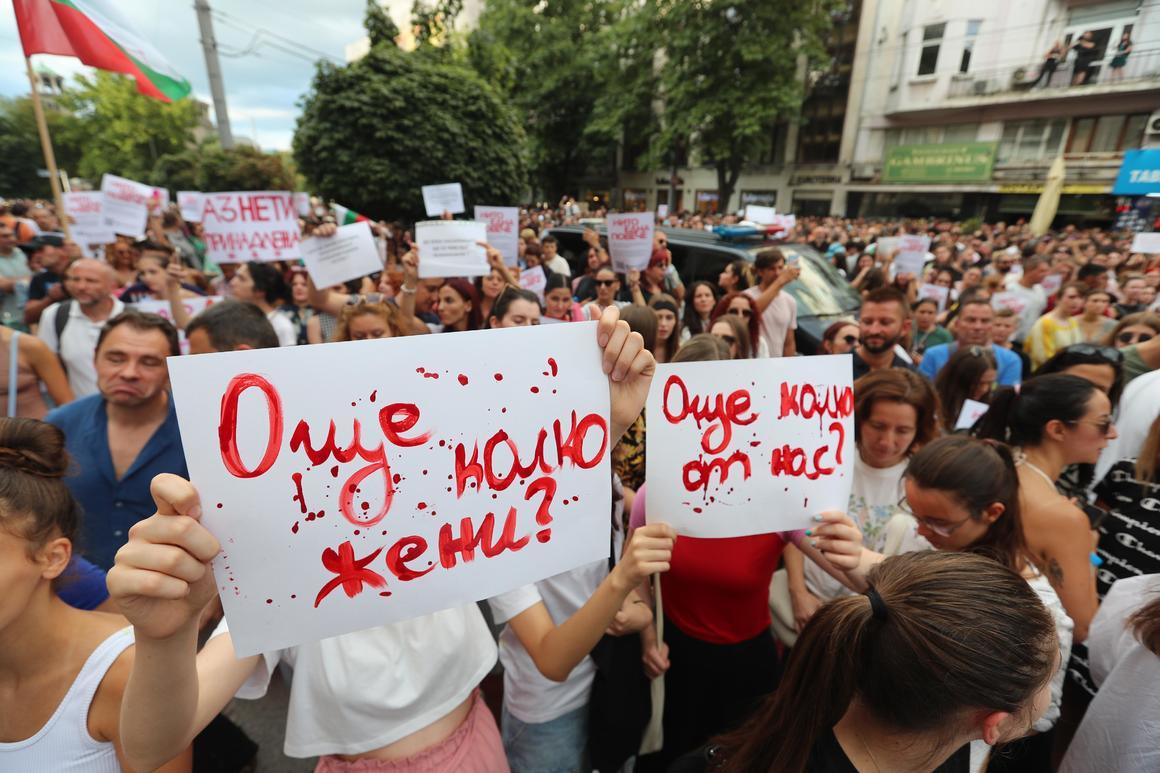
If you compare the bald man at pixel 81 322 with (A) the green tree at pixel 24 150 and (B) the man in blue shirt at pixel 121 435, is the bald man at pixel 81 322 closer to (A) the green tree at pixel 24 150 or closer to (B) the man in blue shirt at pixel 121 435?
(B) the man in blue shirt at pixel 121 435

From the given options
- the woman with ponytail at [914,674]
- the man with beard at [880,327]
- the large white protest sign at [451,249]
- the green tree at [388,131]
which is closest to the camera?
the woman with ponytail at [914,674]

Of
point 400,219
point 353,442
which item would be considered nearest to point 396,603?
point 353,442

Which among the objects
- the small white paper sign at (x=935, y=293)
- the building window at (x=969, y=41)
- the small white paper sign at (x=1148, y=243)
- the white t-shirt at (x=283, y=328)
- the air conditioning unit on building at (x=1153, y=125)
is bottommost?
the white t-shirt at (x=283, y=328)

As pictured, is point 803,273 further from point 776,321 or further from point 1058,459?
point 1058,459

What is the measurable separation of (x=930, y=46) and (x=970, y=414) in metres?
25.7

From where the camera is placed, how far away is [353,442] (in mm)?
899

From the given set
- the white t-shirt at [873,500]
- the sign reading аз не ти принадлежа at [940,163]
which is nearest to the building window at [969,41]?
the sign reading аз не ти принадлежа at [940,163]

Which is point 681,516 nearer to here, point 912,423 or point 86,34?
point 912,423

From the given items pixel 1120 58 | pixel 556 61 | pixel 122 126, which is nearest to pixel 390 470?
pixel 1120 58

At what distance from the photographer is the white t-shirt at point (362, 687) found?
3.78 ft

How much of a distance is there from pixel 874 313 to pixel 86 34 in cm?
583

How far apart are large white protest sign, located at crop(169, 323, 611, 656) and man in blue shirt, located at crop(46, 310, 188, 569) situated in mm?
1419

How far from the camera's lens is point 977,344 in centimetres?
365

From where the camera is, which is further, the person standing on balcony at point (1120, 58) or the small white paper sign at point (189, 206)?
the person standing on balcony at point (1120, 58)
